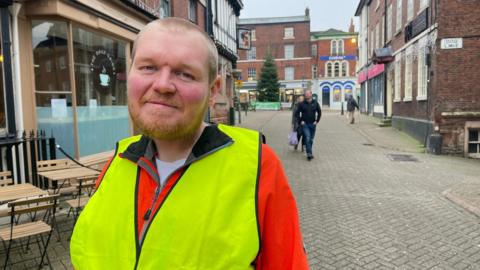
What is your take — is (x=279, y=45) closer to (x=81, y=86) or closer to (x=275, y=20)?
(x=275, y=20)

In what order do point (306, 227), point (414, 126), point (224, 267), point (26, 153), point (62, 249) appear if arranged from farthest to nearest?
point (414, 126), point (26, 153), point (306, 227), point (62, 249), point (224, 267)

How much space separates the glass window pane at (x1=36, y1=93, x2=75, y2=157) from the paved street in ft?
13.9

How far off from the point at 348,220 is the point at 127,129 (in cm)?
593

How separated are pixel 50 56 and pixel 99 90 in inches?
62.5

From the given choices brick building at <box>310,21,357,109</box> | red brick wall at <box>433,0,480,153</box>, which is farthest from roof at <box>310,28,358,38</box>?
red brick wall at <box>433,0,480,153</box>

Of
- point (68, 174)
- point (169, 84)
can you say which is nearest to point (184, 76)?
point (169, 84)

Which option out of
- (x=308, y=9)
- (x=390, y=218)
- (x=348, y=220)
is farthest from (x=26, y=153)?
(x=308, y=9)

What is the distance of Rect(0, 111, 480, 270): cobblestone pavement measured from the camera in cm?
437

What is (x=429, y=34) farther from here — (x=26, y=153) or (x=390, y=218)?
(x=26, y=153)

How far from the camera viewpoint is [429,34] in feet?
42.8

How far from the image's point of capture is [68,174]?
5.46 metres

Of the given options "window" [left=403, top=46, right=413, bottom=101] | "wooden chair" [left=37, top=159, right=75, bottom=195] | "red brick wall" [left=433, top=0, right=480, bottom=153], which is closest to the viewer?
"wooden chair" [left=37, top=159, right=75, bottom=195]

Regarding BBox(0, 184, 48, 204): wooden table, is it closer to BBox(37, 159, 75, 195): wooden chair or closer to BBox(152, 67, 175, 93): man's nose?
BBox(37, 159, 75, 195): wooden chair

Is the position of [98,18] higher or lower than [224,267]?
higher
